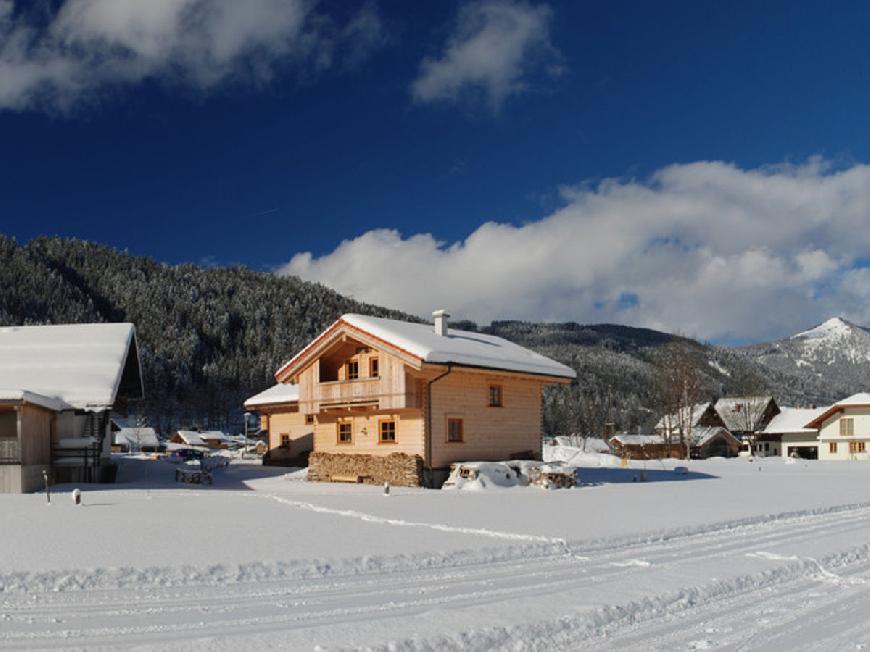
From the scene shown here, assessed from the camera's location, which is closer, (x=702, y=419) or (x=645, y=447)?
(x=645, y=447)

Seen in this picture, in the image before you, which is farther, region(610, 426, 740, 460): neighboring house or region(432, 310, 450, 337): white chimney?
region(610, 426, 740, 460): neighboring house

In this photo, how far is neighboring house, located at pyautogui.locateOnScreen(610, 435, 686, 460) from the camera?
75.4m

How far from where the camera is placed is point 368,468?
3011cm

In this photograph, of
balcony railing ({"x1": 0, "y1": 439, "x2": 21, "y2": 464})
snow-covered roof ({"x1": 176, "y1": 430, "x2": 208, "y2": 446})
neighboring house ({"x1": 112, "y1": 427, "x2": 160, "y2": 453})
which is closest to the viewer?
balcony railing ({"x1": 0, "y1": 439, "x2": 21, "y2": 464})

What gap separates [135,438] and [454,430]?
8570cm

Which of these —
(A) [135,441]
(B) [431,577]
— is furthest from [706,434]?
(A) [135,441]

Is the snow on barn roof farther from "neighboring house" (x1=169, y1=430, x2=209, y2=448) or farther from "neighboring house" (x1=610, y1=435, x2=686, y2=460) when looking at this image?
"neighboring house" (x1=169, y1=430, x2=209, y2=448)

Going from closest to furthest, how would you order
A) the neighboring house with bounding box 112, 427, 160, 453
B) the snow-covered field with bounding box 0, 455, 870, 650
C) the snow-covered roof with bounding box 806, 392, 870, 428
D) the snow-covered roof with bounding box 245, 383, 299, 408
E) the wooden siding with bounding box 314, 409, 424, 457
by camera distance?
1. the snow-covered field with bounding box 0, 455, 870, 650
2. the wooden siding with bounding box 314, 409, 424, 457
3. the snow-covered roof with bounding box 245, 383, 299, 408
4. the snow-covered roof with bounding box 806, 392, 870, 428
5. the neighboring house with bounding box 112, 427, 160, 453

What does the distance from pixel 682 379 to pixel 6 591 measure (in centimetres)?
5464

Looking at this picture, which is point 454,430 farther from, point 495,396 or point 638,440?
point 638,440

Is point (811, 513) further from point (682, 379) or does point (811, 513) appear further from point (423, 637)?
point (682, 379)

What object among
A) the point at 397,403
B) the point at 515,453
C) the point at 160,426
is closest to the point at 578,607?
the point at 397,403

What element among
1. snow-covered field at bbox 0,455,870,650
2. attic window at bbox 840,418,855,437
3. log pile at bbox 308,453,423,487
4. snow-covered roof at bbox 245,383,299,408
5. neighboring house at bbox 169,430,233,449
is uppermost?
snow-covered roof at bbox 245,383,299,408

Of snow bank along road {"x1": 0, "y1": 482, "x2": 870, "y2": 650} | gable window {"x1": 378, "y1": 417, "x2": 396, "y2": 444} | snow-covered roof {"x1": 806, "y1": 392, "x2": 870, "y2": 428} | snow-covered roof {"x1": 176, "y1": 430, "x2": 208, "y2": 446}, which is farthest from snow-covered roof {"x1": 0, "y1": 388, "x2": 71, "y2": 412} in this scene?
snow-covered roof {"x1": 176, "y1": 430, "x2": 208, "y2": 446}
